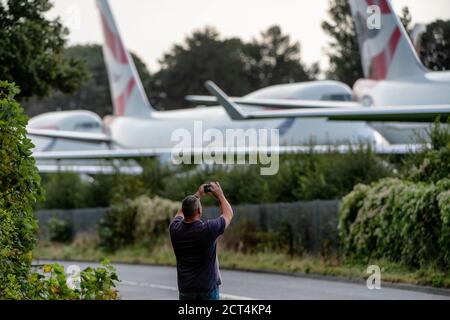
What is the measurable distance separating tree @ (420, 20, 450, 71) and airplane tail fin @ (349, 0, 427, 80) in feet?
4.77

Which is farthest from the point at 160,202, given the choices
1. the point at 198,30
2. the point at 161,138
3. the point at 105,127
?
the point at 198,30

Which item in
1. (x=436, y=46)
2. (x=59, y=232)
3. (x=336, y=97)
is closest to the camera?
(x=436, y=46)

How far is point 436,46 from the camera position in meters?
26.8

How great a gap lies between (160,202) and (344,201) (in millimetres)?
10439

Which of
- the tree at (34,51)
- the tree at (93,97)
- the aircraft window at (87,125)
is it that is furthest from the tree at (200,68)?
the tree at (34,51)

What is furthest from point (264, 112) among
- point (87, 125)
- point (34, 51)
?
point (87, 125)

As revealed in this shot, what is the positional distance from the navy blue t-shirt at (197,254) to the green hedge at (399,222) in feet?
33.7

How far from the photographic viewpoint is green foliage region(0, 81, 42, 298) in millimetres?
10234

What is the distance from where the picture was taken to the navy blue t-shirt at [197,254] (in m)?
9.20

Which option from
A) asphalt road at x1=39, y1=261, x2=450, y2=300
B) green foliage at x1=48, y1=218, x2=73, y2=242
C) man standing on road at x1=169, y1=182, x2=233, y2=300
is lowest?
green foliage at x1=48, y1=218, x2=73, y2=242

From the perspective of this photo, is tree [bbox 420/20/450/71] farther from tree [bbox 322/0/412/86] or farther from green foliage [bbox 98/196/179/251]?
tree [bbox 322/0/412/86]

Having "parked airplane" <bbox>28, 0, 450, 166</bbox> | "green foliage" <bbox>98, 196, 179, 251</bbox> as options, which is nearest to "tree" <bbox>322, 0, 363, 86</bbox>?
"parked airplane" <bbox>28, 0, 450, 166</bbox>

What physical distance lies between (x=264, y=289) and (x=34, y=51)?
17.8 ft

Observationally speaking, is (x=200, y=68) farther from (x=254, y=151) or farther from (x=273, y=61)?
(x=254, y=151)
